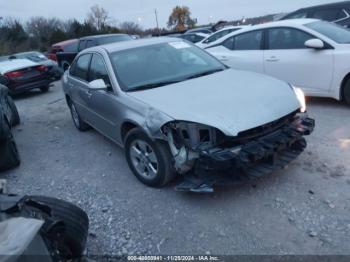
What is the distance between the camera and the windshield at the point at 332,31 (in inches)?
225

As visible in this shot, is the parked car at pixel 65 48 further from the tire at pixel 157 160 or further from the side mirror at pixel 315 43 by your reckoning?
the tire at pixel 157 160

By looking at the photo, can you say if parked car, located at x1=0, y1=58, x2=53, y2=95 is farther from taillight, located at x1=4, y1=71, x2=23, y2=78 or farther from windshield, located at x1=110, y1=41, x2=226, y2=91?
windshield, located at x1=110, y1=41, x2=226, y2=91

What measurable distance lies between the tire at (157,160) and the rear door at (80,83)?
5.19 feet

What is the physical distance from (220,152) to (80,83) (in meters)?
3.11

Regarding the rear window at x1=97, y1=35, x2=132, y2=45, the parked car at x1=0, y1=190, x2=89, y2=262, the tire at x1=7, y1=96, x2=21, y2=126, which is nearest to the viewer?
the parked car at x1=0, y1=190, x2=89, y2=262

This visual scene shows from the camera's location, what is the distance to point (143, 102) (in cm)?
365

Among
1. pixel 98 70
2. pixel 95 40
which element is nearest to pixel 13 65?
pixel 95 40

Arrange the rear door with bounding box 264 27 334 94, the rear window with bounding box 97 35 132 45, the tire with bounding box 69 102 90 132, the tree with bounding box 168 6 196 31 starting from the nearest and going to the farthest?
1. the rear door with bounding box 264 27 334 94
2. the tire with bounding box 69 102 90 132
3. the rear window with bounding box 97 35 132 45
4. the tree with bounding box 168 6 196 31

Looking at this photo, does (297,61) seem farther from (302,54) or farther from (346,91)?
(346,91)

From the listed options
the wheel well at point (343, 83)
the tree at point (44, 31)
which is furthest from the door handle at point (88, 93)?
the tree at point (44, 31)

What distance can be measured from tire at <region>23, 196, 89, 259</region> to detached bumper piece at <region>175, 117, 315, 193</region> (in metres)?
1.03

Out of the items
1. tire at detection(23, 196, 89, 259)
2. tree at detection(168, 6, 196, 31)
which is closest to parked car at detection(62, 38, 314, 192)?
tire at detection(23, 196, 89, 259)

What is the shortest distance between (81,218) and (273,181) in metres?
2.09

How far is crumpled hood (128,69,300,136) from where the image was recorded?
3.18 meters
